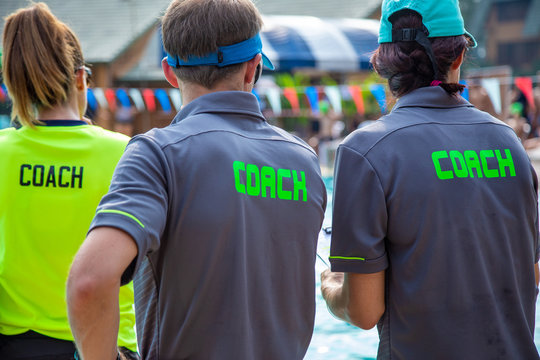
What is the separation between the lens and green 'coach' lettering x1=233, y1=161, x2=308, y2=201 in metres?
1.37

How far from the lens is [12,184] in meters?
1.83

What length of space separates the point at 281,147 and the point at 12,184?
2.89 feet

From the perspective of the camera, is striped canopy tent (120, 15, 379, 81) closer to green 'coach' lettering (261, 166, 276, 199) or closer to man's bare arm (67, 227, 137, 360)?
green 'coach' lettering (261, 166, 276, 199)

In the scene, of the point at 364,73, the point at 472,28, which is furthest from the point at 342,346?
the point at 472,28

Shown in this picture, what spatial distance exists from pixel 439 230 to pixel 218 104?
63 centimetres

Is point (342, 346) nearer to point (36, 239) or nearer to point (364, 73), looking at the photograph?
point (36, 239)

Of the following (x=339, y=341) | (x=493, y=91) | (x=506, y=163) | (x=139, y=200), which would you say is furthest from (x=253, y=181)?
(x=493, y=91)

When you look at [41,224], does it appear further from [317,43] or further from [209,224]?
[317,43]

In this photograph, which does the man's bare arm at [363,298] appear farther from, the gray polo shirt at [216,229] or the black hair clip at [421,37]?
the black hair clip at [421,37]

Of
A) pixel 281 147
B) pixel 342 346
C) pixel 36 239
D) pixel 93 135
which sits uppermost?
pixel 281 147

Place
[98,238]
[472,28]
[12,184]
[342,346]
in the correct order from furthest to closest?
[472,28] → [342,346] → [12,184] → [98,238]

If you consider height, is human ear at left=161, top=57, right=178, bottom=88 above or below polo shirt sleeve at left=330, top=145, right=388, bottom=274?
above

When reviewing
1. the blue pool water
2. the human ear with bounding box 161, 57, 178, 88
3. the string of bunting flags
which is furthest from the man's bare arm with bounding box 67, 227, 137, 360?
the string of bunting flags

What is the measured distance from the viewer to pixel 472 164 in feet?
5.06
